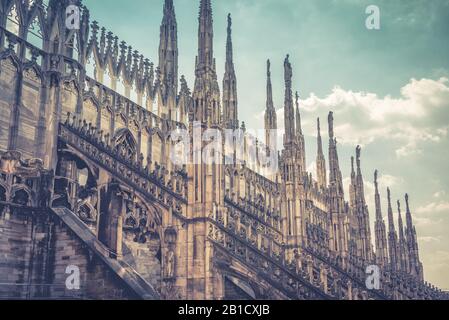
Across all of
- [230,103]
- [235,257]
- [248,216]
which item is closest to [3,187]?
[235,257]

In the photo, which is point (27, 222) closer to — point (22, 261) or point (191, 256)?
point (22, 261)

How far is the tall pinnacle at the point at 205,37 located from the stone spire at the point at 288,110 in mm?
7007

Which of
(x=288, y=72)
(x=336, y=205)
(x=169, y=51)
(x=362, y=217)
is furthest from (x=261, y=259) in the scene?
(x=362, y=217)

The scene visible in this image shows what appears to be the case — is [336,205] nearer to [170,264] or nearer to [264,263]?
[264,263]

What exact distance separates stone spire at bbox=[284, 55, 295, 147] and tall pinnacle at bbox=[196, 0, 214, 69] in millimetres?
7007

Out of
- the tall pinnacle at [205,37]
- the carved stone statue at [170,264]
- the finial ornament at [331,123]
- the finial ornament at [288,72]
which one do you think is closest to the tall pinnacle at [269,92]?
the finial ornament at [331,123]

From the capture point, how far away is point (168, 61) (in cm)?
3189

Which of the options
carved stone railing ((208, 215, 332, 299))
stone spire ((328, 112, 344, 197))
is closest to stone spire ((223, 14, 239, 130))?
stone spire ((328, 112, 344, 197))

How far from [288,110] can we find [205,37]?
25.3ft

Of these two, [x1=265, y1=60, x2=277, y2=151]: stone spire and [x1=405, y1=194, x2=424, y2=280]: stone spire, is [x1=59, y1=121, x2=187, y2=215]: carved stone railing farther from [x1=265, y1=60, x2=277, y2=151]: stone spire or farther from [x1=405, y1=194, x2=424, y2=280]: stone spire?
[x1=405, y1=194, x2=424, y2=280]: stone spire

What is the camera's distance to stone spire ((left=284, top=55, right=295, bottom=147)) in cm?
2467

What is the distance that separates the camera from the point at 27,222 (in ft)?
55.8

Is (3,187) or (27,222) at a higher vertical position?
(3,187)

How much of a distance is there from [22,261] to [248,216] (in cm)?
1280
